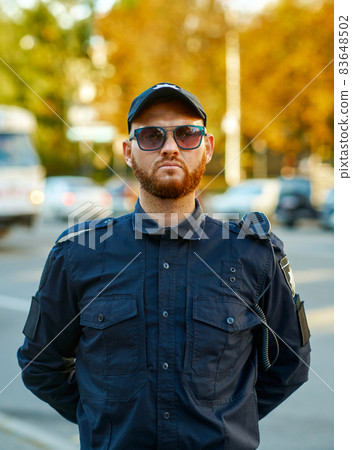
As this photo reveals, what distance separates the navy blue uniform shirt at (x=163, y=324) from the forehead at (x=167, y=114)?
0.29 metres

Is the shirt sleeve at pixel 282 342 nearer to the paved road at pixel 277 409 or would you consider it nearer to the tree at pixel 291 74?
the paved road at pixel 277 409

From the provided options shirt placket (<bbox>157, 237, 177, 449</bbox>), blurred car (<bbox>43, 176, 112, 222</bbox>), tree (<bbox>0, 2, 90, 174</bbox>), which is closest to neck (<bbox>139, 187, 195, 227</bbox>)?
shirt placket (<bbox>157, 237, 177, 449</bbox>)

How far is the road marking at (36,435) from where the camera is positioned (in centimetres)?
392

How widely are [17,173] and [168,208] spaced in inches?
501

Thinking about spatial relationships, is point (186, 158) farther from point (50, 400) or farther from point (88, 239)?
point (50, 400)

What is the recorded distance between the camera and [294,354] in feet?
7.16

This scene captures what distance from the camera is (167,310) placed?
1.91 meters

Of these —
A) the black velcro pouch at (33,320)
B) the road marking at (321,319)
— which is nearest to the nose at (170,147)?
the black velcro pouch at (33,320)

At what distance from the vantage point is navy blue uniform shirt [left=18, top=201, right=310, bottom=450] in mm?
1854

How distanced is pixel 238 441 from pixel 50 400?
2.41 ft

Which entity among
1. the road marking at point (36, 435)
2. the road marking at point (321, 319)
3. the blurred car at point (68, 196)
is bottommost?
the road marking at point (36, 435)

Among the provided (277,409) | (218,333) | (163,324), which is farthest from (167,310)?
(277,409)

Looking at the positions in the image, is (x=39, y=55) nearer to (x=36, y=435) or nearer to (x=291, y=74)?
(x=291, y=74)
